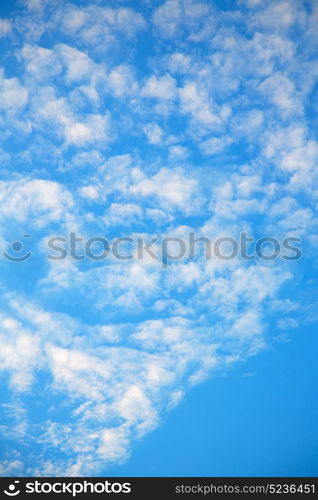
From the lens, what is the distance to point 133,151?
427 inches

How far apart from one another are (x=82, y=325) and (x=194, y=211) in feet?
23.6

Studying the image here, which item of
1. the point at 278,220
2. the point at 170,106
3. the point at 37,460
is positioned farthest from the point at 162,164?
the point at 37,460

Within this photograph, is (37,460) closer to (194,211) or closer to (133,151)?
(194,211)
